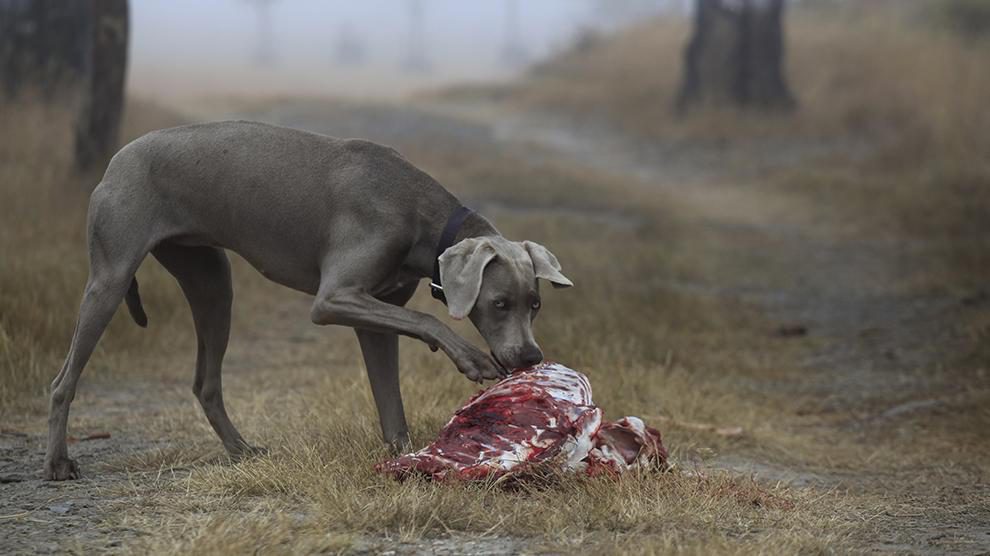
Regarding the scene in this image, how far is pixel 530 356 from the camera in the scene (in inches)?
179

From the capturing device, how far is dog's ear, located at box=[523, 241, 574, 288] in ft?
15.2

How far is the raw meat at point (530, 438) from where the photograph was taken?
14.3 feet

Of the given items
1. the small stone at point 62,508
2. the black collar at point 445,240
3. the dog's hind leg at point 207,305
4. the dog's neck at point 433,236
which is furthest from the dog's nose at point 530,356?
the small stone at point 62,508

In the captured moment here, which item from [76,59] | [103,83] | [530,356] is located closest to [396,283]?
[530,356]

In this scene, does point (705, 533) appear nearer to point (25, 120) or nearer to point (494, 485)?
point (494, 485)

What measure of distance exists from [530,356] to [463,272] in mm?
382

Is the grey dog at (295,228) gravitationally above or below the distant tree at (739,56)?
above

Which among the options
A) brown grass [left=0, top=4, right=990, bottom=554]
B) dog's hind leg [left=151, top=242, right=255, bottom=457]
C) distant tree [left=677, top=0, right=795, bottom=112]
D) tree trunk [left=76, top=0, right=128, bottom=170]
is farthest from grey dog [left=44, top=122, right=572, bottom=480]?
distant tree [left=677, top=0, right=795, bottom=112]

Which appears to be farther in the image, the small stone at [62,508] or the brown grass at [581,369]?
the small stone at [62,508]

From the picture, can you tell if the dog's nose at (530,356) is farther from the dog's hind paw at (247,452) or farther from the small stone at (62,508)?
the small stone at (62,508)

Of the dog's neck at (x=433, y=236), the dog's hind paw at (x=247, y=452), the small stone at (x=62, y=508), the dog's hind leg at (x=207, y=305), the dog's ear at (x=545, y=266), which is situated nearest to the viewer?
the small stone at (x=62, y=508)

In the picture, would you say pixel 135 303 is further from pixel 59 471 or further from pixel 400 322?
pixel 400 322

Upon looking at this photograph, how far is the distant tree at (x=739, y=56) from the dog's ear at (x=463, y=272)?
14853mm

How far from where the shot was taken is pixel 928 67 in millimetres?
17656
